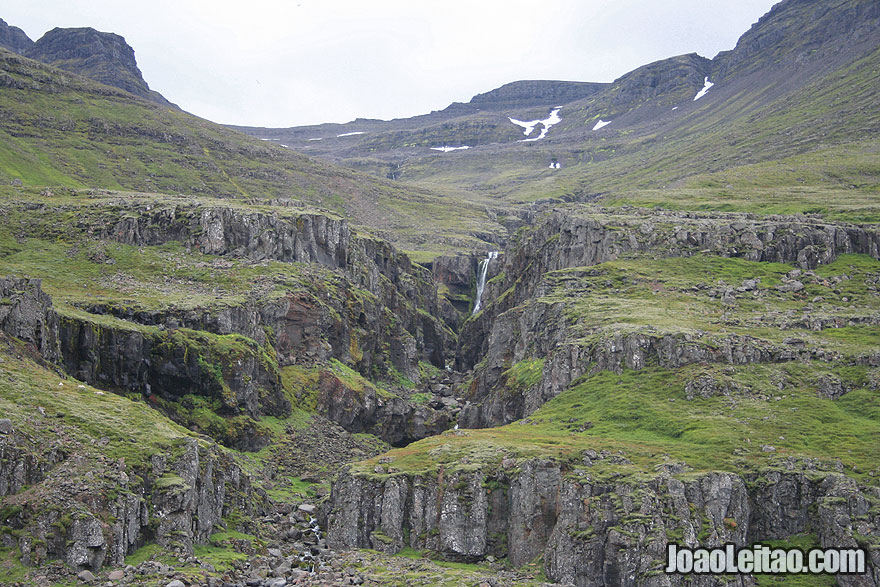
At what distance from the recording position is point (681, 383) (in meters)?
65.7

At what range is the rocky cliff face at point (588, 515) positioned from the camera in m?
44.6

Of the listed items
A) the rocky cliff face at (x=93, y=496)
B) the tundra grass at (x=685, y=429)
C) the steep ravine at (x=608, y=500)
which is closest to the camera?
the rocky cliff face at (x=93, y=496)

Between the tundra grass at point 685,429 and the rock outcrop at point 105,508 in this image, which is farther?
the tundra grass at point 685,429

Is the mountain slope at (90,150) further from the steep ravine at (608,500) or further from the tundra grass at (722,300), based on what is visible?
the steep ravine at (608,500)

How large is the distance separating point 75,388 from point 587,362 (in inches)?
1789

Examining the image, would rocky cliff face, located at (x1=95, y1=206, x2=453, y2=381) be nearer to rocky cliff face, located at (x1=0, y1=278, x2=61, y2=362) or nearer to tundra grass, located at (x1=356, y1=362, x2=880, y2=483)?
rocky cliff face, located at (x1=0, y1=278, x2=61, y2=362)

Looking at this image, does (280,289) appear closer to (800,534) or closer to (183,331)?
(183,331)

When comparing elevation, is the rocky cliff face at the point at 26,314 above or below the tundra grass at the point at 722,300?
above

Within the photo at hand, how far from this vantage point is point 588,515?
46.9 m

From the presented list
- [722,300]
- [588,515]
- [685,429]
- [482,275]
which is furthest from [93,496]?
[482,275]

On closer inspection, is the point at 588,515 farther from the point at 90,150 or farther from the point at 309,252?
the point at 90,150

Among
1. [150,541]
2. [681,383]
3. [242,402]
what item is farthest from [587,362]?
[150,541]

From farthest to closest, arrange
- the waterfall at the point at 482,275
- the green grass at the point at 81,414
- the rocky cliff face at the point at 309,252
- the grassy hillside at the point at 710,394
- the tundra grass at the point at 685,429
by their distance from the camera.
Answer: the waterfall at the point at 482,275 → the rocky cliff face at the point at 309,252 → the grassy hillside at the point at 710,394 → the tundra grass at the point at 685,429 → the green grass at the point at 81,414

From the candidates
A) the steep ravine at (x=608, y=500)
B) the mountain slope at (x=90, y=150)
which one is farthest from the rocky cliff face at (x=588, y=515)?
the mountain slope at (x=90, y=150)
